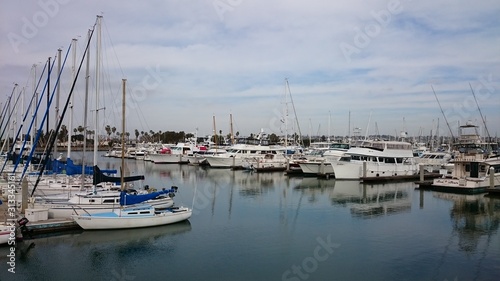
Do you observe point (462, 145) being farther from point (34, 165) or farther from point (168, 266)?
point (34, 165)

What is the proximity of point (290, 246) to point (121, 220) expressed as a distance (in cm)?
828

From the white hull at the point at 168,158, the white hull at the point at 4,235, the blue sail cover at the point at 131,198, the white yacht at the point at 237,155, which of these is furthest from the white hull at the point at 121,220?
the white hull at the point at 168,158

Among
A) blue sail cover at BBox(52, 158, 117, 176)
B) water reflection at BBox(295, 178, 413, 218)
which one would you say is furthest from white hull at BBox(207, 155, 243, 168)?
blue sail cover at BBox(52, 158, 117, 176)

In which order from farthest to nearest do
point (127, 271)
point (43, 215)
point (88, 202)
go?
point (88, 202) < point (43, 215) < point (127, 271)

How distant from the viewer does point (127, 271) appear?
15.1 metres

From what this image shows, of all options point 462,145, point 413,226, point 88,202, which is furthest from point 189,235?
point 462,145

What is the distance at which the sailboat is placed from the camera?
19203mm

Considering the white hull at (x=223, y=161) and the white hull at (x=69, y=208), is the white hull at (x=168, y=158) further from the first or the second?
the white hull at (x=69, y=208)

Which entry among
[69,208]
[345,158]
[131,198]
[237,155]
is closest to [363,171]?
[345,158]

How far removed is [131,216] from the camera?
779 inches

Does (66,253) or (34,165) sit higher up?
(34,165)

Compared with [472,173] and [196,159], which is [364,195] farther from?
[196,159]

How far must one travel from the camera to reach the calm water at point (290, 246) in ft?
48.9

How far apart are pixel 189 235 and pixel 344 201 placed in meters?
15.2
